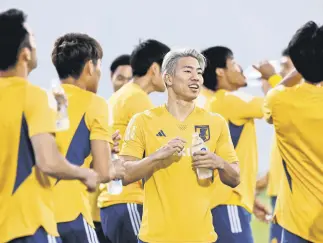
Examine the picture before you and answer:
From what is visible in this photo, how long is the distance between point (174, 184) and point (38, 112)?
1.07m

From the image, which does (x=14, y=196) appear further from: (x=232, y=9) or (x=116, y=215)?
(x=232, y=9)

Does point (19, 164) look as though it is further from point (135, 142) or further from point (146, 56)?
point (146, 56)

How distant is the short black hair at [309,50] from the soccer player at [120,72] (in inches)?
135

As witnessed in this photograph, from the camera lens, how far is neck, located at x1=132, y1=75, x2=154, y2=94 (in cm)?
662

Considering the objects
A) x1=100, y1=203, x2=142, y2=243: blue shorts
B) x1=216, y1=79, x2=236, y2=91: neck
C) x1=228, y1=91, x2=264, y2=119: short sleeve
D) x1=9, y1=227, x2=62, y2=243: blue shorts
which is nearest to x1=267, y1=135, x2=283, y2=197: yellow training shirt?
x1=216, y1=79, x2=236, y2=91: neck

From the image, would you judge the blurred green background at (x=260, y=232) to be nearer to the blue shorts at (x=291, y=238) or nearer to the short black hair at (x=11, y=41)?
the blue shorts at (x=291, y=238)

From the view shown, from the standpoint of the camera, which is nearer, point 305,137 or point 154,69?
point 305,137

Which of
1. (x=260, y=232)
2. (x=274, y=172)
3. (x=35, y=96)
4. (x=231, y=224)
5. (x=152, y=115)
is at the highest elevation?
(x=35, y=96)

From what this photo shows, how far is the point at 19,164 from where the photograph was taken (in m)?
4.15

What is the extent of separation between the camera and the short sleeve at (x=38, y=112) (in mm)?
4031

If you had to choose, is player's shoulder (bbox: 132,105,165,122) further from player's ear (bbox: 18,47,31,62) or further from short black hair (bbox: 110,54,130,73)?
short black hair (bbox: 110,54,130,73)

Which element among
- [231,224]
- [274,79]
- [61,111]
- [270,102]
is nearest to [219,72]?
[274,79]

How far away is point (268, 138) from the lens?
501 inches

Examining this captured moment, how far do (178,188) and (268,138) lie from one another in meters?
7.92
